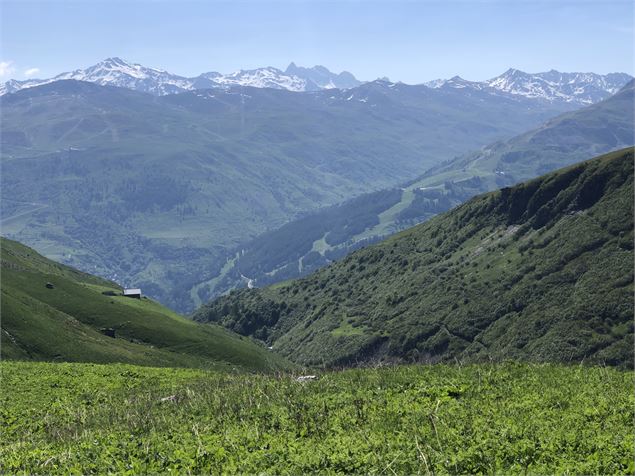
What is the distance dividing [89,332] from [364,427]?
94.8 meters

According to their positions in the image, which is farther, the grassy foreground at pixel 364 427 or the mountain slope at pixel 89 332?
the mountain slope at pixel 89 332

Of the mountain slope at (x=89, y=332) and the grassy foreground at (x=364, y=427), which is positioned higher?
the grassy foreground at (x=364, y=427)

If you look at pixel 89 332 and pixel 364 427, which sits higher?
pixel 364 427

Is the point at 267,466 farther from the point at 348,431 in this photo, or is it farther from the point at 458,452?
the point at 458,452

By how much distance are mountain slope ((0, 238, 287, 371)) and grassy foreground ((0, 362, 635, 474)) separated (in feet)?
186

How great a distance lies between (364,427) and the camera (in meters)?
20.9

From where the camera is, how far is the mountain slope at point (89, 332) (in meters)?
87.6

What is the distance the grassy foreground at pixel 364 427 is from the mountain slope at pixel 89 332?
186ft

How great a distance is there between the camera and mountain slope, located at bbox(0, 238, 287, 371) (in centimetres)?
8762

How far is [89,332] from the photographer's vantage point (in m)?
105

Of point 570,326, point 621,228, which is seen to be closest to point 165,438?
point 570,326

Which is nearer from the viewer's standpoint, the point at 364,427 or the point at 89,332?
the point at 364,427

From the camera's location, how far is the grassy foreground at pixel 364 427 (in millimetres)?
17375

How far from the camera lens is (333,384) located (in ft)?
90.3
